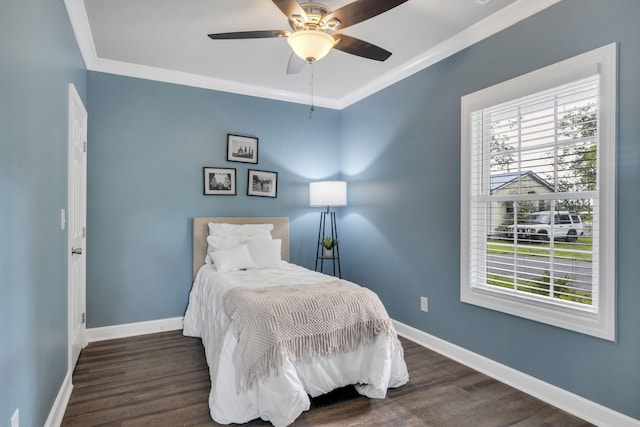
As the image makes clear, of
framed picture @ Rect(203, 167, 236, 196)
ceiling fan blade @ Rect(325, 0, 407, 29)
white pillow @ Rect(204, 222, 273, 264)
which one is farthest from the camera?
framed picture @ Rect(203, 167, 236, 196)

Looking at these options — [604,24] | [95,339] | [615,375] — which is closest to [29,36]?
[95,339]

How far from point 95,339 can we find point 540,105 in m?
4.27

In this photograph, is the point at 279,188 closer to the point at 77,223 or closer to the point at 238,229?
the point at 238,229

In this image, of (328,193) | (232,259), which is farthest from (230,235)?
(328,193)

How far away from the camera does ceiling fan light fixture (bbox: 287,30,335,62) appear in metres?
2.14

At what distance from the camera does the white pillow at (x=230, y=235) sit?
377cm

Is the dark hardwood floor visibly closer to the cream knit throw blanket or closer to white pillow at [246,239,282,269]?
the cream knit throw blanket

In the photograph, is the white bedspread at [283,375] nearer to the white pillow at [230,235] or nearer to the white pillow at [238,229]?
the white pillow at [230,235]

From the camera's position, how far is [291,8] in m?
2.02

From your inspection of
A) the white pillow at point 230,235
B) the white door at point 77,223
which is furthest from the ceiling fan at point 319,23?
the white pillow at point 230,235

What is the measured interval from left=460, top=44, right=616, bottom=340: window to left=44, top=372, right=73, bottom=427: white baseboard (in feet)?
9.50

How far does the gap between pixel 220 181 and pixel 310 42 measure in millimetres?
2270

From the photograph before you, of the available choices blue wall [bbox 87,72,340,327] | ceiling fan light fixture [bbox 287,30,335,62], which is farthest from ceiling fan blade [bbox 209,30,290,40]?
blue wall [bbox 87,72,340,327]

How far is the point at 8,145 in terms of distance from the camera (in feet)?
4.62
